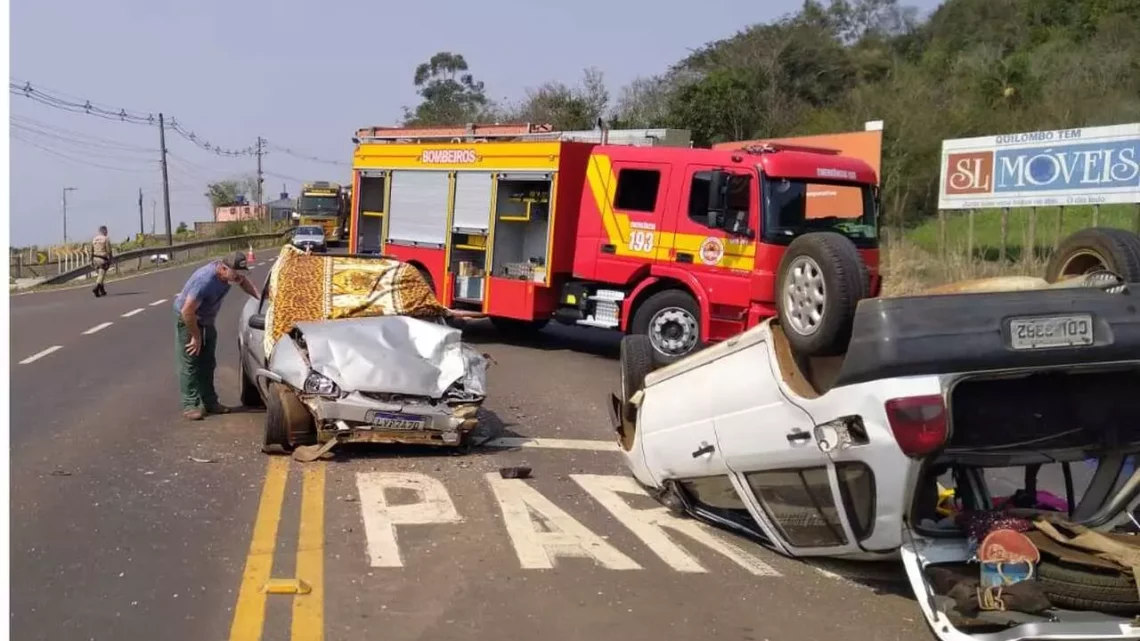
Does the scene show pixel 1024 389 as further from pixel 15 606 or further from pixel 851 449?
pixel 15 606

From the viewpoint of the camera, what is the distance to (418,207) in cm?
1680

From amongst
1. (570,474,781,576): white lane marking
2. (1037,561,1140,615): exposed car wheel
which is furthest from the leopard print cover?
(1037,561,1140,615): exposed car wheel

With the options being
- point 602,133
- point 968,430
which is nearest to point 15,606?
point 968,430

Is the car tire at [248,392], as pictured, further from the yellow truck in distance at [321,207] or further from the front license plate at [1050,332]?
the yellow truck in distance at [321,207]

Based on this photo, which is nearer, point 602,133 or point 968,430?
point 968,430

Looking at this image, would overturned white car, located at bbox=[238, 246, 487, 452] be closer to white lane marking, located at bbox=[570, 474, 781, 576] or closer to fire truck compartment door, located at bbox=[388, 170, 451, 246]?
white lane marking, located at bbox=[570, 474, 781, 576]

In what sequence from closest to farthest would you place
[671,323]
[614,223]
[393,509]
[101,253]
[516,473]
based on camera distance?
[393,509], [516,473], [671,323], [614,223], [101,253]

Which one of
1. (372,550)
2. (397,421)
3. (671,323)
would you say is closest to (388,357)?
(397,421)

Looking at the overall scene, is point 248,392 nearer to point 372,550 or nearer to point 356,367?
point 356,367

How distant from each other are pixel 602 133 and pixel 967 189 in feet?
26.7

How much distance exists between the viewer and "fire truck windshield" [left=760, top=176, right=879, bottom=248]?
1248cm

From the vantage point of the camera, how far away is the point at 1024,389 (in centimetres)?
501

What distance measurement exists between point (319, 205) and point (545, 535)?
148 feet

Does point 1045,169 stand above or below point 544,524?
above
